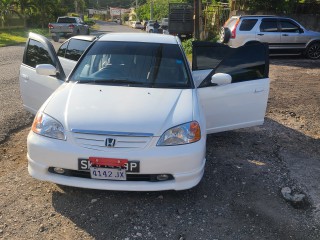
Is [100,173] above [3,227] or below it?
above

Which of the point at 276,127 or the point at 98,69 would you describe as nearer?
the point at 98,69

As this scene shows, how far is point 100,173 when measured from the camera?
3.35m

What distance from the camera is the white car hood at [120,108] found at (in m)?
3.43

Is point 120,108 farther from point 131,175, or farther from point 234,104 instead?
point 234,104

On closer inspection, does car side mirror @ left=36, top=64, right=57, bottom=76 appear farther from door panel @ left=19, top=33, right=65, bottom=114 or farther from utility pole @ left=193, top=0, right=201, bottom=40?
utility pole @ left=193, top=0, right=201, bottom=40

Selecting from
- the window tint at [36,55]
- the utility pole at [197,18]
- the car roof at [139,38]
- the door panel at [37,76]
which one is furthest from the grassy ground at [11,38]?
the car roof at [139,38]

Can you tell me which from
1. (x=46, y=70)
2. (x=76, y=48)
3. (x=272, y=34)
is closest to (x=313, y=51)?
(x=272, y=34)

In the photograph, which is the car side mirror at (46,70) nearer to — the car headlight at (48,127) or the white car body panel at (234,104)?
the car headlight at (48,127)

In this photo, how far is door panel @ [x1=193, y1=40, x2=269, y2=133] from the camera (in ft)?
16.1

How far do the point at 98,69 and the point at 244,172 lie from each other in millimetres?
2218

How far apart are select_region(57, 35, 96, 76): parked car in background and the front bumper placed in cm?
262

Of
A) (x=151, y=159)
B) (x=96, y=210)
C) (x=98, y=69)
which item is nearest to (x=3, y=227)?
(x=96, y=210)

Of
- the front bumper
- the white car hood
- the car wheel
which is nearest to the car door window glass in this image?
the white car hood

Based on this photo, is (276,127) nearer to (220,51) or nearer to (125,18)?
(220,51)
